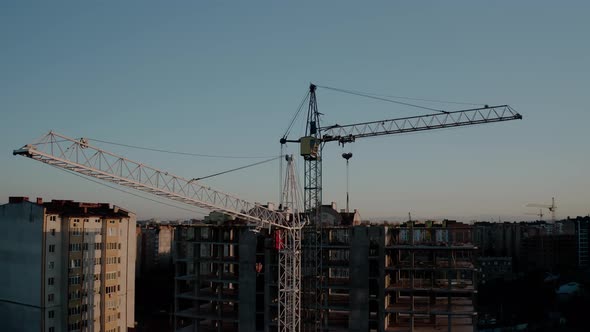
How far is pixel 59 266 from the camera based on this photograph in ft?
153

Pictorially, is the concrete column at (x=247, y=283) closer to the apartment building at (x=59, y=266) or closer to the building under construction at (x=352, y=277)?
the building under construction at (x=352, y=277)

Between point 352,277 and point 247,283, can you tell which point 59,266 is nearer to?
point 247,283

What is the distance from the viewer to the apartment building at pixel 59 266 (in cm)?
4547

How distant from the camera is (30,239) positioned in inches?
1811

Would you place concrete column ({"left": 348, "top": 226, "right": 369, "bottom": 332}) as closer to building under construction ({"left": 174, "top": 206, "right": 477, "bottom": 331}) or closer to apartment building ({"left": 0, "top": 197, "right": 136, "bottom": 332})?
building under construction ({"left": 174, "top": 206, "right": 477, "bottom": 331})

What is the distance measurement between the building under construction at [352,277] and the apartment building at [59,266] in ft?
22.0

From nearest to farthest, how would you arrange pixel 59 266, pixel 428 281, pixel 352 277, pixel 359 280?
pixel 359 280 < pixel 352 277 < pixel 428 281 < pixel 59 266

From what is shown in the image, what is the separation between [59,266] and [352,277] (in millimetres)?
24577

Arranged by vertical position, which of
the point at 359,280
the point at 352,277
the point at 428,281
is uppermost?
the point at 352,277

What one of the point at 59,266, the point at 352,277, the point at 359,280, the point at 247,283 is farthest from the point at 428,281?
the point at 59,266

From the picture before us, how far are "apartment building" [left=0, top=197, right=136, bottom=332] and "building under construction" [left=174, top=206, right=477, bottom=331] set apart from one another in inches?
264

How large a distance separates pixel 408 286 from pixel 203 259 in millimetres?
17373

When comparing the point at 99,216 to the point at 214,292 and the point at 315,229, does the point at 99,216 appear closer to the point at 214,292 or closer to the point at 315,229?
the point at 214,292

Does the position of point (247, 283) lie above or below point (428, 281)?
below
